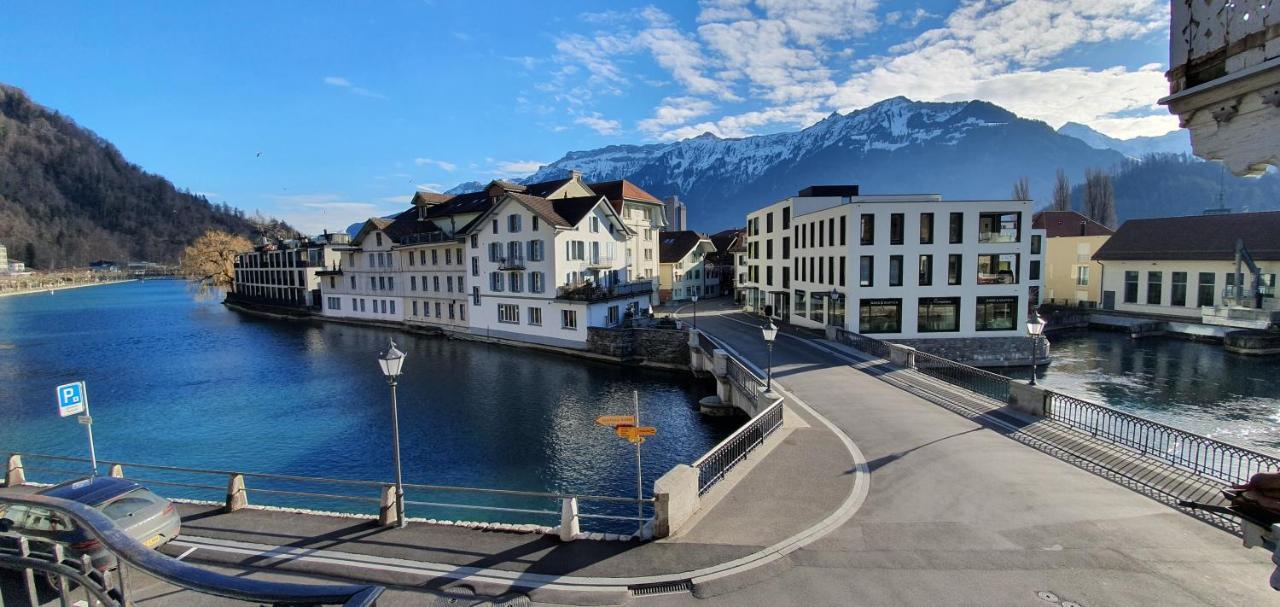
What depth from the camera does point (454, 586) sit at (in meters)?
9.58

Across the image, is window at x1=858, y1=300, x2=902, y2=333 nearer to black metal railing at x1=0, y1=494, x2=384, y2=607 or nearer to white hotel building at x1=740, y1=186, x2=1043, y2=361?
white hotel building at x1=740, y1=186, x2=1043, y2=361

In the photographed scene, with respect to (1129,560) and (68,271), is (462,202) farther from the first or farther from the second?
(68,271)

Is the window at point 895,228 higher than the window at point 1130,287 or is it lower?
higher

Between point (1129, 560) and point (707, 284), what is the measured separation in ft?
237

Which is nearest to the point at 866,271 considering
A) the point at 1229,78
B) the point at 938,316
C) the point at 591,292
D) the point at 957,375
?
the point at 938,316

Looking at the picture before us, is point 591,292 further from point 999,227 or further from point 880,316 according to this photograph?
point 999,227

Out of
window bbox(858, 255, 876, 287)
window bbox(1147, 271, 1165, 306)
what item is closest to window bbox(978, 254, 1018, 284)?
window bbox(858, 255, 876, 287)

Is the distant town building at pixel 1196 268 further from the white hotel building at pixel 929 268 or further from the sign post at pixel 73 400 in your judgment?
the sign post at pixel 73 400

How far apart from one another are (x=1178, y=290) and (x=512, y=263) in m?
62.6

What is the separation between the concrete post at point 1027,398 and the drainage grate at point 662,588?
14.6 m

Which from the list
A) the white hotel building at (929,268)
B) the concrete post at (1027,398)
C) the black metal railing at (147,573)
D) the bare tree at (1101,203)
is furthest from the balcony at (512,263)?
the bare tree at (1101,203)

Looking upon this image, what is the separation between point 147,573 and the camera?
2.66 m

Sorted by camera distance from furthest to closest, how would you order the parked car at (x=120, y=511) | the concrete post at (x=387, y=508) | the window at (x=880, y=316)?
1. the window at (x=880, y=316)
2. the concrete post at (x=387, y=508)
3. the parked car at (x=120, y=511)

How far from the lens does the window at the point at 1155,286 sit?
52562 mm
